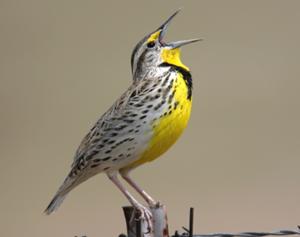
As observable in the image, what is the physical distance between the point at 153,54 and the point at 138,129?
1.04 ft

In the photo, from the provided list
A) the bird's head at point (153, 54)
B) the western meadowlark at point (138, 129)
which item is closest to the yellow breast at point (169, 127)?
the western meadowlark at point (138, 129)

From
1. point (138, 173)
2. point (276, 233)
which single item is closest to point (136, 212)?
point (276, 233)

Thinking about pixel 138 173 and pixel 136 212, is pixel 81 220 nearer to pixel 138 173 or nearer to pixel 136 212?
pixel 138 173

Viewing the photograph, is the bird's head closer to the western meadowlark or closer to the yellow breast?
the western meadowlark

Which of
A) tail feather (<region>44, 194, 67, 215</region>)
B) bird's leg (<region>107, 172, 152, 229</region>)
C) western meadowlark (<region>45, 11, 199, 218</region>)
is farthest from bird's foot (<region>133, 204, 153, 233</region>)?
tail feather (<region>44, 194, 67, 215</region>)

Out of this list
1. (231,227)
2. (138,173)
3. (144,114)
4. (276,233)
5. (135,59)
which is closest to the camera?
(276,233)

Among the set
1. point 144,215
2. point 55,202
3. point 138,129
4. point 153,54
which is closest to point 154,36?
point 153,54

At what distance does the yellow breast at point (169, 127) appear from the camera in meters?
3.27

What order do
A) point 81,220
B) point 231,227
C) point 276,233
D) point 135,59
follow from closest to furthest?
point 276,233, point 135,59, point 231,227, point 81,220

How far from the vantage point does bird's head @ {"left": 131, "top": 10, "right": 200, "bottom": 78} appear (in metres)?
3.50

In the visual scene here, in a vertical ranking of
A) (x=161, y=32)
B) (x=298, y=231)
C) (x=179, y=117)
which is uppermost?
(x=161, y=32)

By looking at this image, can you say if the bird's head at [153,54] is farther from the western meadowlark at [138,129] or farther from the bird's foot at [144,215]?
the bird's foot at [144,215]

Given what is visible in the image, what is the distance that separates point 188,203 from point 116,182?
2.14 meters

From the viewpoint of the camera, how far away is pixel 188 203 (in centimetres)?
550
